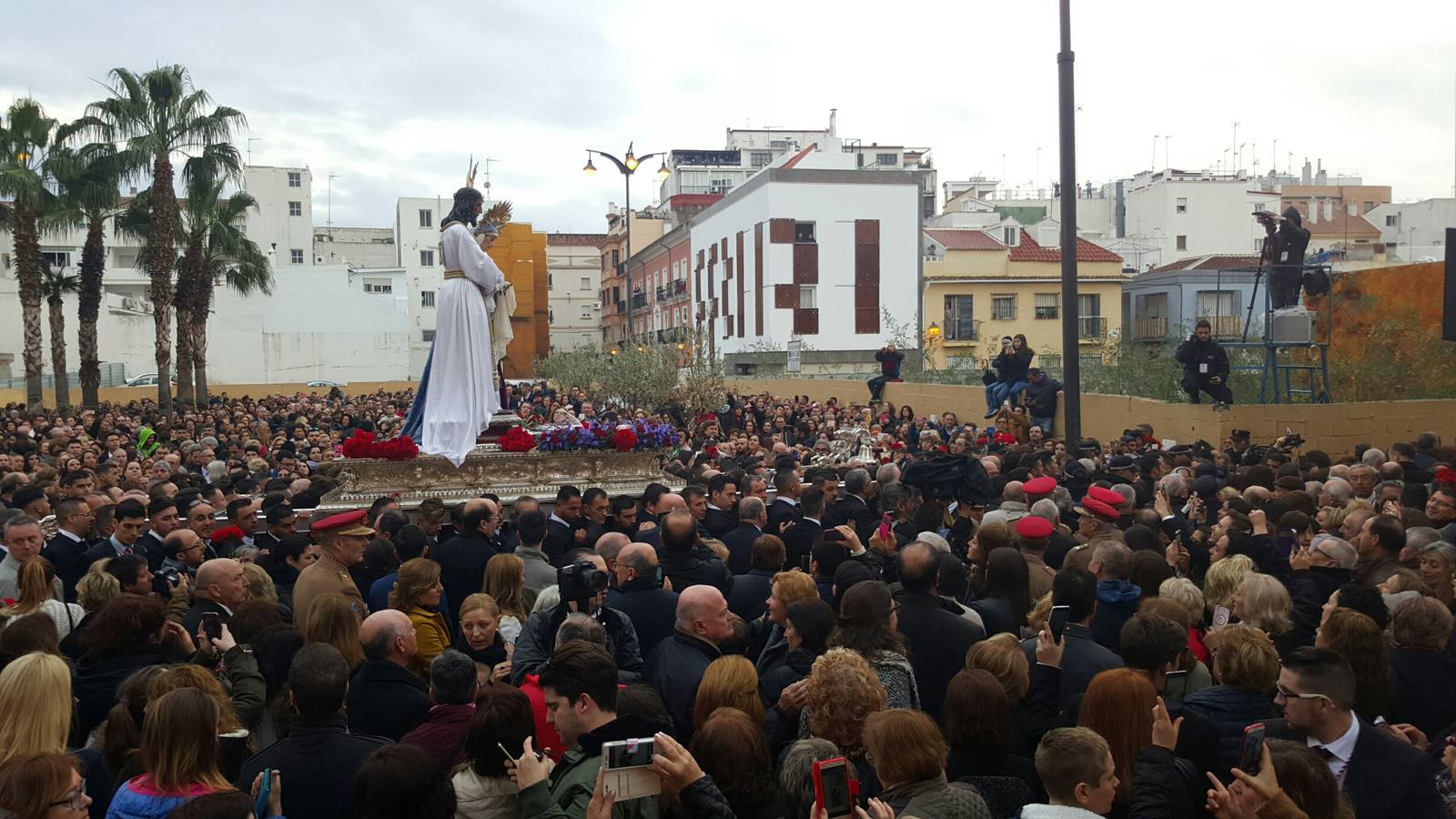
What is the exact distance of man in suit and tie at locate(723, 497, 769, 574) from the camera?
7.45m

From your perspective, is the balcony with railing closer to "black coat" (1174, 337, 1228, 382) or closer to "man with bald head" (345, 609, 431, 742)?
"black coat" (1174, 337, 1228, 382)

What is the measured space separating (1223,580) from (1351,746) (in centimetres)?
182

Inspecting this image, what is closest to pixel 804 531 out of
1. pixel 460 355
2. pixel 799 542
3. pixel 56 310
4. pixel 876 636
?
pixel 799 542

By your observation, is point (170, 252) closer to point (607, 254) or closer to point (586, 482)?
point (586, 482)

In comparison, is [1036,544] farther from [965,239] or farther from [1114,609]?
[965,239]

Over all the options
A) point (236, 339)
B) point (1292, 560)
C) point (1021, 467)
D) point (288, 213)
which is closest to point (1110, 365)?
point (1021, 467)

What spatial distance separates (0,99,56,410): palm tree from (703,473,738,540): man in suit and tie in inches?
1024

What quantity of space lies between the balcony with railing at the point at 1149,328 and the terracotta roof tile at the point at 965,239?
6039 millimetres

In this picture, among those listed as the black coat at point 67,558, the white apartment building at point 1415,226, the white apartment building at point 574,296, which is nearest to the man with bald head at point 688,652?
the black coat at point 67,558

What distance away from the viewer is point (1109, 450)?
508 inches

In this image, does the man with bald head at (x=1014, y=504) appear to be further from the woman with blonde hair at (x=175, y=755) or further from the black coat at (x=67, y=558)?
the black coat at (x=67, y=558)

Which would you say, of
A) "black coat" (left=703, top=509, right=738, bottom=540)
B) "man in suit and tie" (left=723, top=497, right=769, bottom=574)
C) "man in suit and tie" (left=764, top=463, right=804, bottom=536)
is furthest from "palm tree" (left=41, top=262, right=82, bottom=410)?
"man in suit and tie" (left=723, top=497, right=769, bottom=574)

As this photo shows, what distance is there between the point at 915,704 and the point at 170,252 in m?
31.2

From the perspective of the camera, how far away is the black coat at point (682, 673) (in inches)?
180
